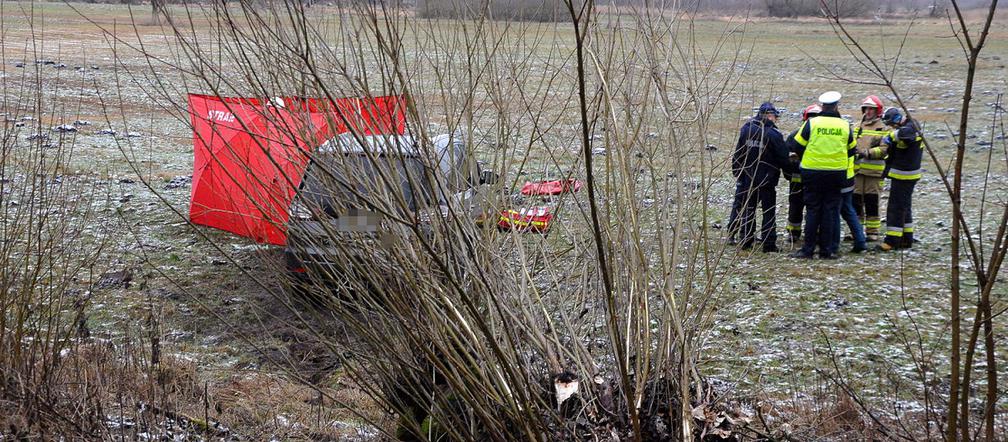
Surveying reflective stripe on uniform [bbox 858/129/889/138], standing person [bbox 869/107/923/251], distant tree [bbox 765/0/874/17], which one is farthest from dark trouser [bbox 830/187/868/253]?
distant tree [bbox 765/0/874/17]

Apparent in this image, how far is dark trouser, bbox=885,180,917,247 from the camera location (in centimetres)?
955

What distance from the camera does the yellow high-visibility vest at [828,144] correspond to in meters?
9.16

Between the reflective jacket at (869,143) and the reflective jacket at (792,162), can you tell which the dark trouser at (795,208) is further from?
the reflective jacket at (869,143)

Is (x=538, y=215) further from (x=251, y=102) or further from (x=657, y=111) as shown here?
(x=251, y=102)

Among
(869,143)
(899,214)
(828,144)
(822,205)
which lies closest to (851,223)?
(899,214)

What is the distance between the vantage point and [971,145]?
16.9 metres

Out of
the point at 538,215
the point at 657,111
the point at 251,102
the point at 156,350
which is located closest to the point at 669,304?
the point at 657,111

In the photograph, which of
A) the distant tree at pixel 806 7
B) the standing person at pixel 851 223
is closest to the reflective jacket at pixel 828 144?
the standing person at pixel 851 223

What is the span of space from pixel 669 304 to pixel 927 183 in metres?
12.3

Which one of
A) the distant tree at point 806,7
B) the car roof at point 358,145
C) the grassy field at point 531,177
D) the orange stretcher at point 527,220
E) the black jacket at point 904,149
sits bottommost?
the grassy field at point 531,177

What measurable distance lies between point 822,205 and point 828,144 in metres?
0.71

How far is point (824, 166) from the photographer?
364 inches

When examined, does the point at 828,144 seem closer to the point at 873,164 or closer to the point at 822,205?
the point at 822,205

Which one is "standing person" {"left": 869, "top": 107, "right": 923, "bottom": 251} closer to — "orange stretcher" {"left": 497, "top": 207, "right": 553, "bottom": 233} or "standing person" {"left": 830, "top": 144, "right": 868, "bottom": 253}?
"standing person" {"left": 830, "top": 144, "right": 868, "bottom": 253}
